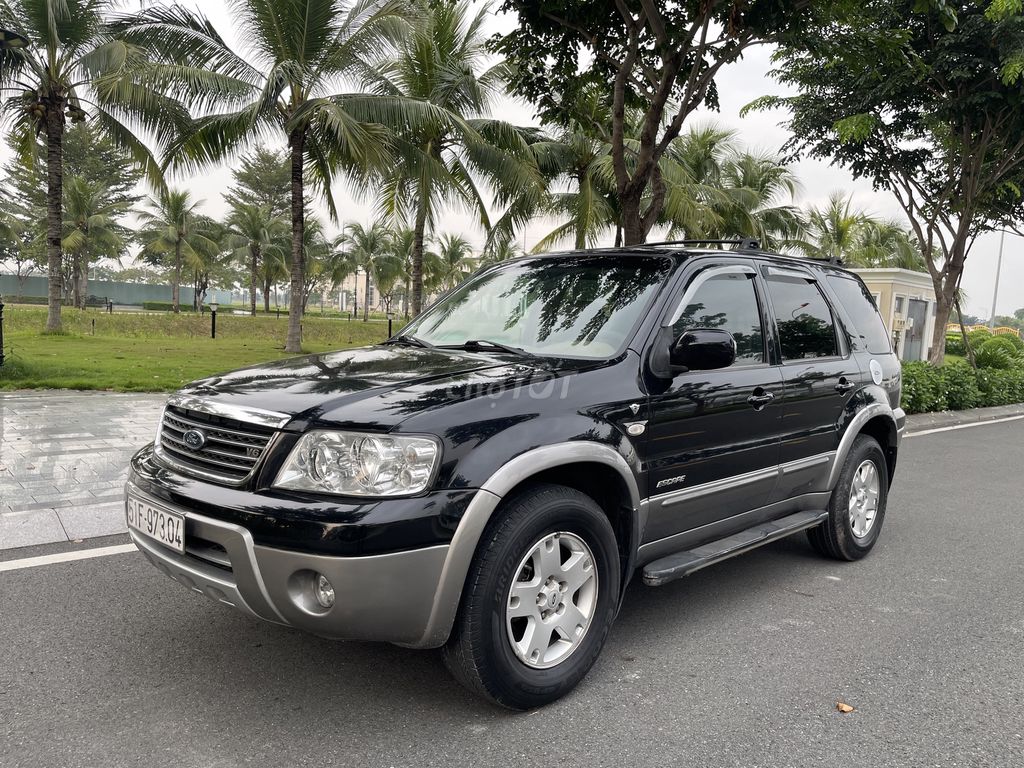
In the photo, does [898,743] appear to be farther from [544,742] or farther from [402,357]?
[402,357]

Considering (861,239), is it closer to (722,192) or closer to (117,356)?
(722,192)

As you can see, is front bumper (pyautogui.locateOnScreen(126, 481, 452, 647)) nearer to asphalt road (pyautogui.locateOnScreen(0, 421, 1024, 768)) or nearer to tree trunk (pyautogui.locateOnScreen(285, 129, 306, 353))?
asphalt road (pyautogui.locateOnScreen(0, 421, 1024, 768))

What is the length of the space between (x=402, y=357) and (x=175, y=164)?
14.7 metres

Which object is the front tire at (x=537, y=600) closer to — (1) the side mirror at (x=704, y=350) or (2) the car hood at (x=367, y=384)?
(2) the car hood at (x=367, y=384)

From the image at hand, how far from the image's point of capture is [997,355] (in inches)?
920

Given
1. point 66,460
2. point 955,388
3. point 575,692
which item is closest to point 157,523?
point 575,692

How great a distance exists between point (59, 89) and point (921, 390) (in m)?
18.9

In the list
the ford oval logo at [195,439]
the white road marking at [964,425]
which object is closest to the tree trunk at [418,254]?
the white road marking at [964,425]

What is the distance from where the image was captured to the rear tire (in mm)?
4719

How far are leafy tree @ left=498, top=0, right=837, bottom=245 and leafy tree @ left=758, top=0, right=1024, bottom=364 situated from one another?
1.13m

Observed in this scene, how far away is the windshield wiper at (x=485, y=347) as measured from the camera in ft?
11.8

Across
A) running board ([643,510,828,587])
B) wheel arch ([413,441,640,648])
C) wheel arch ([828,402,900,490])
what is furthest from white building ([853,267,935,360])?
wheel arch ([413,441,640,648])

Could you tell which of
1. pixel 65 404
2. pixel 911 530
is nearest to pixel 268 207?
pixel 65 404

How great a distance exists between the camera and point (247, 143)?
16.6m
